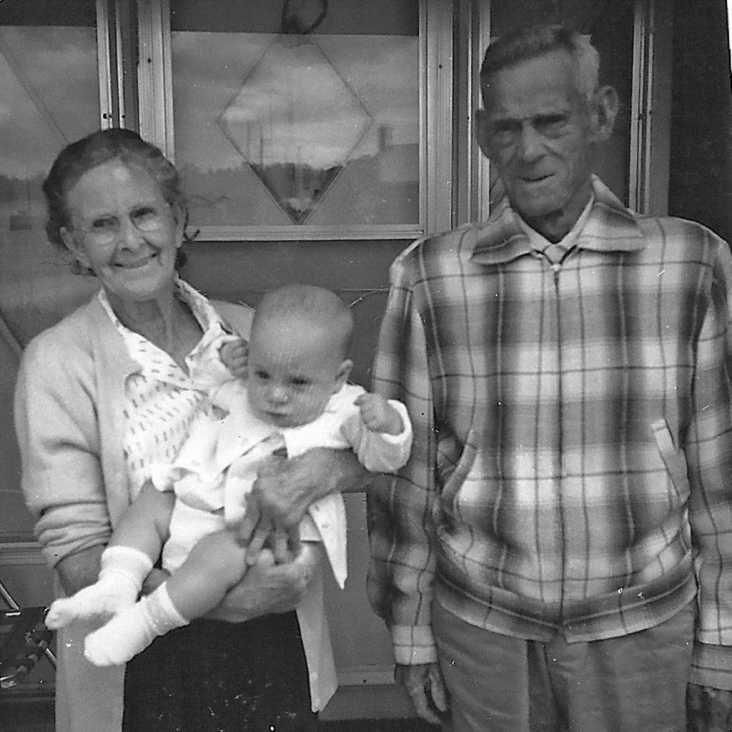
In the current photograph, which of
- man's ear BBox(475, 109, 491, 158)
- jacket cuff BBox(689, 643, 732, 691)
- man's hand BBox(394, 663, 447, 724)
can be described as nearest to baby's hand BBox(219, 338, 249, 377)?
man's ear BBox(475, 109, 491, 158)

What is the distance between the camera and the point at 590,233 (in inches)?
55.9

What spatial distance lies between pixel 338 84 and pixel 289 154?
7.0 inches

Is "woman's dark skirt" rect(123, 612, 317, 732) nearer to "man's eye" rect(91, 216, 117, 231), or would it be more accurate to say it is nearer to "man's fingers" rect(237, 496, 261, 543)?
"man's fingers" rect(237, 496, 261, 543)

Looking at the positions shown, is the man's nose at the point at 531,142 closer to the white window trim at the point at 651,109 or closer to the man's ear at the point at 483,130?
the man's ear at the point at 483,130

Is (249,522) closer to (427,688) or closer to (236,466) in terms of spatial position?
(236,466)

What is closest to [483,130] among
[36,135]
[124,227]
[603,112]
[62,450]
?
[603,112]

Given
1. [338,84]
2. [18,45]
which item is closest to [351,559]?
[338,84]

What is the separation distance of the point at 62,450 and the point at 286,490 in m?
0.37

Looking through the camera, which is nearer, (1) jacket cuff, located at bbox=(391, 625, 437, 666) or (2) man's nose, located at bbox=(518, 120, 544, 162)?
(2) man's nose, located at bbox=(518, 120, 544, 162)

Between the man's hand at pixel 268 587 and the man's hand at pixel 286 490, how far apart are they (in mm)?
36

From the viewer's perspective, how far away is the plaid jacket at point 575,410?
1.42 meters

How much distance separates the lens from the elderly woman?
54.4 inches

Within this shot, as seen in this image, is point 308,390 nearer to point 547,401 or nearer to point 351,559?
point 547,401

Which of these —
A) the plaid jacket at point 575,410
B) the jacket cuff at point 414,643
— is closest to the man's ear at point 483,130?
the plaid jacket at point 575,410
